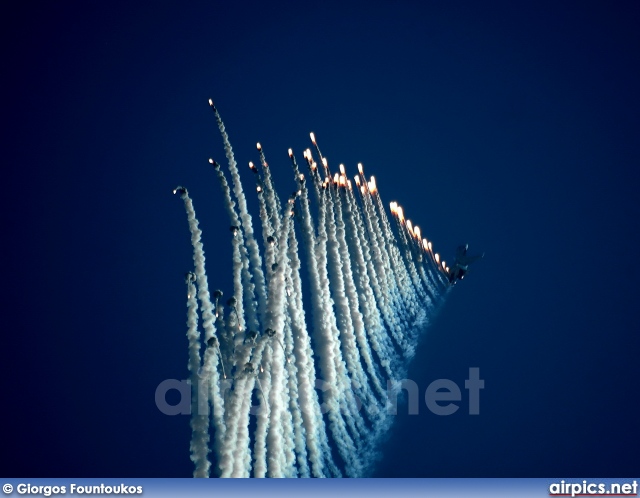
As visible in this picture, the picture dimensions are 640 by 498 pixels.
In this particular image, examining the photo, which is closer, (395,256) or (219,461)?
(219,461)

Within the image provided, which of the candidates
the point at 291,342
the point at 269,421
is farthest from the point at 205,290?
the point at 269,421

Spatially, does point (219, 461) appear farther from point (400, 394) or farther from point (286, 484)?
point (400, 394)

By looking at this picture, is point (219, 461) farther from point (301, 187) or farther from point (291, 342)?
point (301, 187)

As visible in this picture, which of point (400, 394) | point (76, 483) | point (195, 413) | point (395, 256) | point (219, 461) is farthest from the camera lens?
point (395, 256)

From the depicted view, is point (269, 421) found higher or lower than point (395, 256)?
lower

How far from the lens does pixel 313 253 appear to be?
23844 millimetres

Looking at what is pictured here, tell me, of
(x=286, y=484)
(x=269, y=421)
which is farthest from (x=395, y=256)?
(x=286, y=484)

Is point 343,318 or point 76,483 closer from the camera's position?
point 76,483

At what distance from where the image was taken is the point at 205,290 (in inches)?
723

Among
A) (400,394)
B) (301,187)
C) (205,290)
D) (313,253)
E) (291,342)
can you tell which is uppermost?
(301,187)

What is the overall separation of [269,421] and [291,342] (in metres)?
3.67

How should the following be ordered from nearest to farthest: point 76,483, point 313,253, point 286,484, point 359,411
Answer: point 286,484 < point 76,483 < point 359,411 < point 313,253

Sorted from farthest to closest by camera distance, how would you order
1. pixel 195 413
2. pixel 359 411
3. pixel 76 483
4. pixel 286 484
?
pixel 359 411 < pixel 195 413 < pixel 76 483 < pixel 286 484

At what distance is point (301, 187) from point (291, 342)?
831 cm
